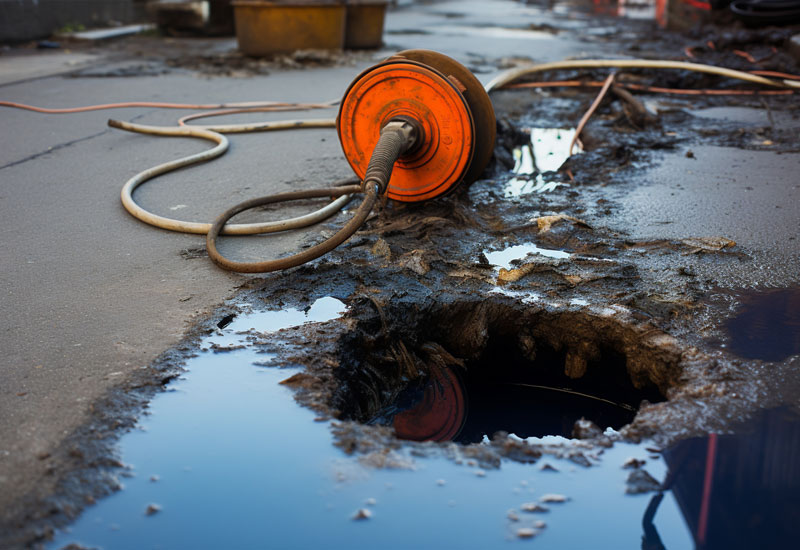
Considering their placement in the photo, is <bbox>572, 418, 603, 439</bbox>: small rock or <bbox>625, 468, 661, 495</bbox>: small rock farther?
<bbox>572, 418, 603, 439</bbox>: small rock

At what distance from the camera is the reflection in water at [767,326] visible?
6.38 ft

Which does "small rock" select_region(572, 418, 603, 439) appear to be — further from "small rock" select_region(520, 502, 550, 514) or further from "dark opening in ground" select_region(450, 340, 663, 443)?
"dark opening in ground" select_region(450, 340, 663, 443)

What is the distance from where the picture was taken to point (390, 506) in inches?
55.8

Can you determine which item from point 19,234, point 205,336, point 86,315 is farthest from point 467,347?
point 19,234

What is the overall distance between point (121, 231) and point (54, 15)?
357 inches

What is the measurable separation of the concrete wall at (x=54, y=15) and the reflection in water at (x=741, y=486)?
34.1 ft

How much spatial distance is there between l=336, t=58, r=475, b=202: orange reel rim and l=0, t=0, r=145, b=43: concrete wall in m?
8.33

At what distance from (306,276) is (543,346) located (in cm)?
91

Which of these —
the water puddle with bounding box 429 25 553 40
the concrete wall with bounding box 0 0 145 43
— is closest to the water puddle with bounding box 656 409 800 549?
the concrete wall with bounding box 0 0 145 43

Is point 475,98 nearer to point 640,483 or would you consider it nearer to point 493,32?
point 640,483

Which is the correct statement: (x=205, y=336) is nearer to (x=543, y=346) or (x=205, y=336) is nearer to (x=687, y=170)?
(x=543, y=346)

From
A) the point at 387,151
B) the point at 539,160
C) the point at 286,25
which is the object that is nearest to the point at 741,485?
the point at 387,151

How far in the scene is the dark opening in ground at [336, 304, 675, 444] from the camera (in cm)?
206

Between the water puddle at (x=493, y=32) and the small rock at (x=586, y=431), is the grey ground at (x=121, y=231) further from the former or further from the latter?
the water puddle at (x=493, y=32)
